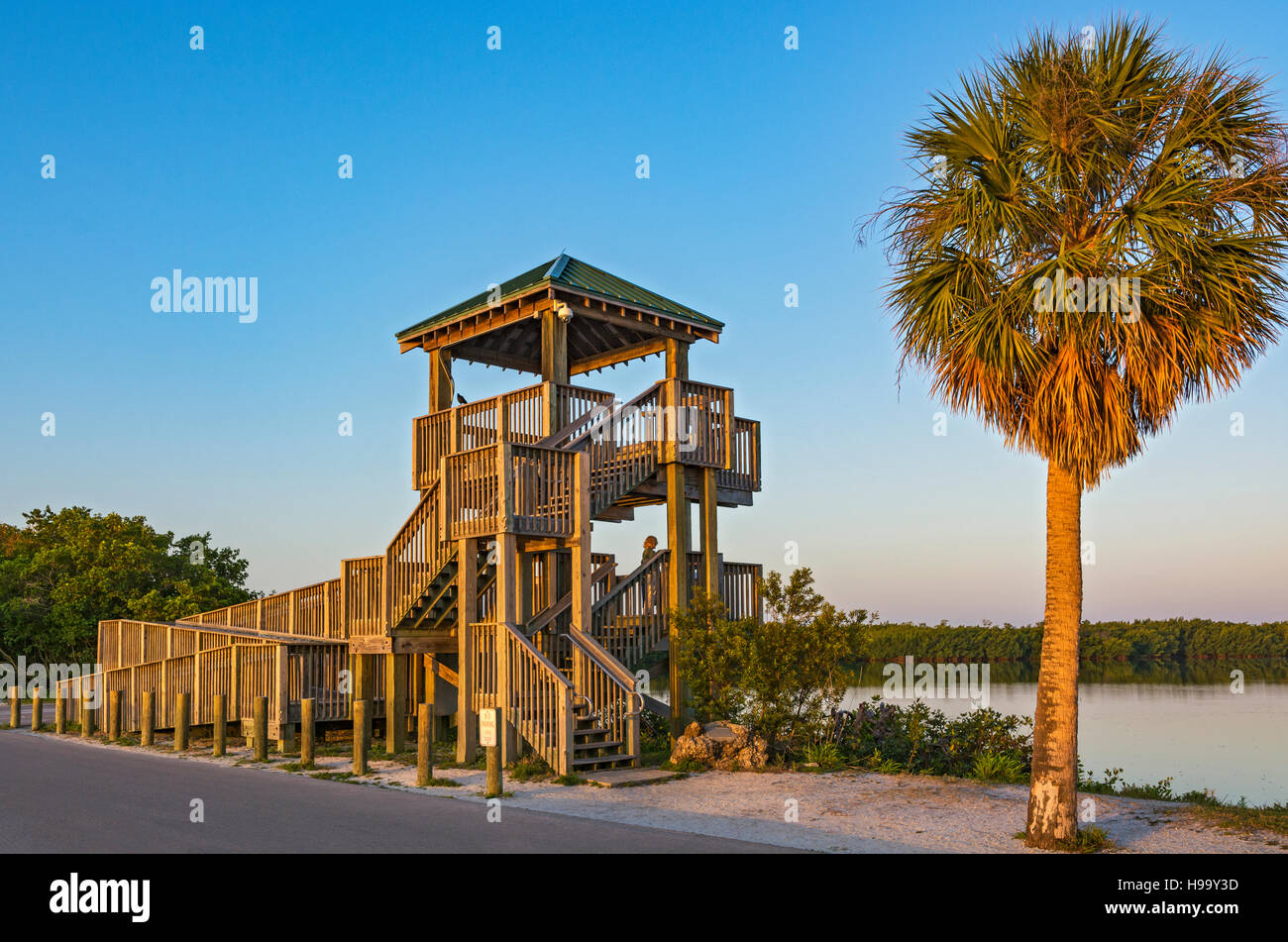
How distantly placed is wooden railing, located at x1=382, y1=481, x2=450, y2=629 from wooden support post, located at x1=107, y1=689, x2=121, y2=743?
24.6 ft

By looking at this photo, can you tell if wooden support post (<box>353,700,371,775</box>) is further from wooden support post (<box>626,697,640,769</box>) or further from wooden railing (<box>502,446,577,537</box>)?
wooden support post (<box>626,697,640,769</box>)

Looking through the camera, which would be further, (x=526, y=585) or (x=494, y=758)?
(x=526, y=585)

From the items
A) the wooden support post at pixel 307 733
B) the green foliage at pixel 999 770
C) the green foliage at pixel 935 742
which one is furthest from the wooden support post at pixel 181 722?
the green foliage at pixel 999 770

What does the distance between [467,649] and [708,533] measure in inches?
193

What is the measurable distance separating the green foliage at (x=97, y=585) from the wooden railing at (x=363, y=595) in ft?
47.2

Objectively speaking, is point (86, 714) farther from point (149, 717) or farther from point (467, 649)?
point (467, 649)

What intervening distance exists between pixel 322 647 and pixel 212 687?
299 centimetres

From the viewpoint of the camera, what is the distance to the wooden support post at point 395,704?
1946 centimetres

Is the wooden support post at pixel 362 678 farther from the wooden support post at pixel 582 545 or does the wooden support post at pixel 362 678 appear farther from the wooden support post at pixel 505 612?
the wooden support post at pixel 582 545

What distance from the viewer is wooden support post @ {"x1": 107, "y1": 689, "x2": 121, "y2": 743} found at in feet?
74.2

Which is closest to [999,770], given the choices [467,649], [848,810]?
[848,810]

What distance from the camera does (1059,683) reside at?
33.5 feet
